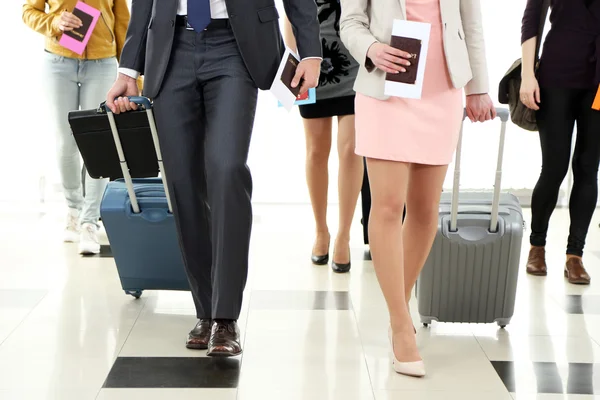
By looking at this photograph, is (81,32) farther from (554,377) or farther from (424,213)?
(554,377)

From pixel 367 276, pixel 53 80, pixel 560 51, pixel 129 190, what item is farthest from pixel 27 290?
pixel 560 51

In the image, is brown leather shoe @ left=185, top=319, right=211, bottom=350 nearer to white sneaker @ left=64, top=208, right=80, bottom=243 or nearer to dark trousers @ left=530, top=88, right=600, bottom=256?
dark trousers @ left=530, top=88, right=600, bottom=256

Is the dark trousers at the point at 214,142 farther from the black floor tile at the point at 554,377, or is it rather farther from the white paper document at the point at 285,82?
the black floor tile at the point at 554,377

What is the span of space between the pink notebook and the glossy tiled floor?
3.10ft

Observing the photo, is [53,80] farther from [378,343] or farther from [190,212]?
[378,343]

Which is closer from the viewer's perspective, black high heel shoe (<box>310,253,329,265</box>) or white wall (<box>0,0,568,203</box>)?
black high heel shoe (<box>310,253,329,265</box>)

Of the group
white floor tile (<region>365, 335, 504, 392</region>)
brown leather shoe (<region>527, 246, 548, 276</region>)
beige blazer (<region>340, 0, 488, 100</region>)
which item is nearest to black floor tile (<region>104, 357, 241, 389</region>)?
white floor tile (<region>365, 335, 504, 392</region>)

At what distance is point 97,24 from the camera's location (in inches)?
156

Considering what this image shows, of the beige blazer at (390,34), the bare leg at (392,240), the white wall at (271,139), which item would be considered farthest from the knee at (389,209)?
the white wall at (271,139)

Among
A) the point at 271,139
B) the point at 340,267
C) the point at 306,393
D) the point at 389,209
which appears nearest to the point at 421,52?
the point at 389,209

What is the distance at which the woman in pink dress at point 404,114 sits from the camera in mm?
2340

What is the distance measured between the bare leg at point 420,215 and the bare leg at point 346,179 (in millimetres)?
995

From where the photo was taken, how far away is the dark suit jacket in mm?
2441

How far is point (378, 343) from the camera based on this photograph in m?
2.76
